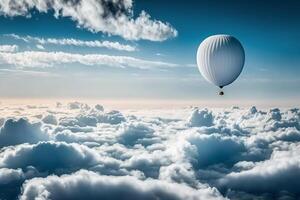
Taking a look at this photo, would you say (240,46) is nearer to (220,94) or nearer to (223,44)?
(223,44)

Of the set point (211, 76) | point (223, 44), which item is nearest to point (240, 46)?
point (223, 44)

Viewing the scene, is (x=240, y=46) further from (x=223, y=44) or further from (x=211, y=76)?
(x=211, y=76)

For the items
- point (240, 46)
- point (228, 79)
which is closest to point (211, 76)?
point (228, 79)

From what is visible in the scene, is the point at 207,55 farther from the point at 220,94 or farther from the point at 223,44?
the point at 220,94

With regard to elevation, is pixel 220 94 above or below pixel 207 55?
below

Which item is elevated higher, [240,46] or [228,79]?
[240,46]
